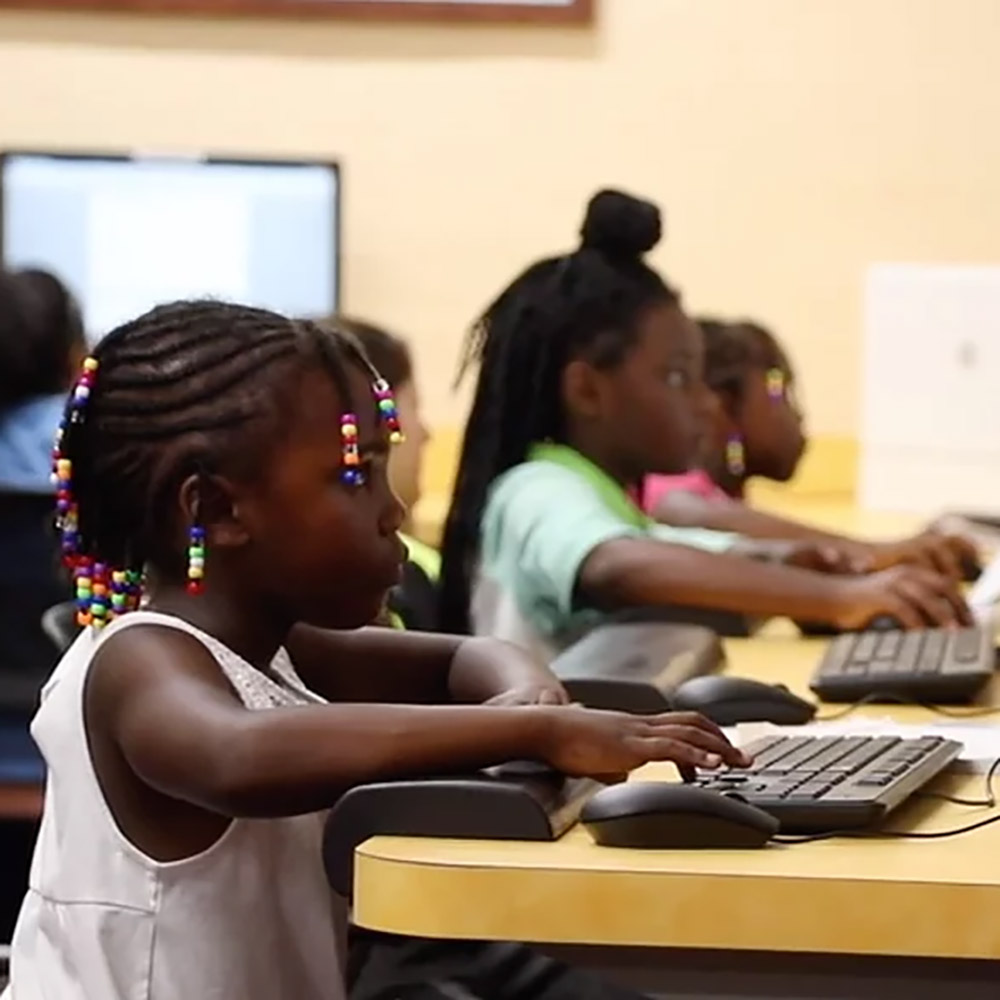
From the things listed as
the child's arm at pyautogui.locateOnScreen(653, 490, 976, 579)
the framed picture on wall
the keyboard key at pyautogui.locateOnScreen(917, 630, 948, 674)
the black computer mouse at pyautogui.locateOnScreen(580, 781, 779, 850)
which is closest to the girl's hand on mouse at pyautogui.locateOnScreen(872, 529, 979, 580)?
the child's arm at pyautogui.locateOnScreen(653, 490, 976, 579)

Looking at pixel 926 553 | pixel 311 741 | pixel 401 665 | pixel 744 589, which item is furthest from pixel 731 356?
pixel 311 741

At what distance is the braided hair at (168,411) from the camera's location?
1179 mm

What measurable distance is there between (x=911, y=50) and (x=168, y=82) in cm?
126

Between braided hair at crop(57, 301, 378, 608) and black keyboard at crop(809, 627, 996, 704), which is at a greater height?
braided hair at crop(57, 301, 378, 608)

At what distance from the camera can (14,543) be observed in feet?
8.08

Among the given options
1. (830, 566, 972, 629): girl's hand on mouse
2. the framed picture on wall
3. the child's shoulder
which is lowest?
(830, 566, 972, 629): girl's hand on mouse

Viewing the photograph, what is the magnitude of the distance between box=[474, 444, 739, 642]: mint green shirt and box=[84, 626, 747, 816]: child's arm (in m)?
0.84

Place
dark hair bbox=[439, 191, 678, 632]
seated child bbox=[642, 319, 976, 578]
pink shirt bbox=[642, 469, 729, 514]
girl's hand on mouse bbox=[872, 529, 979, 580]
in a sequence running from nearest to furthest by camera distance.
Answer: dark hair bbox=[439, 191, 678, 632], girl's hand on mouse bbox=[872, 529, 979, 580], pink shirt bbox=[642, 469, 729, 514], seated child bbox=[642, 319, 976, 578]

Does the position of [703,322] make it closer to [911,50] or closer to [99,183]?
[911,50]

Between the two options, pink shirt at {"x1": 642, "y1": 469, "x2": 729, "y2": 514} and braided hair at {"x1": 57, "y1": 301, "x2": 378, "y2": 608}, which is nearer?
braided hair at {"x1": 57, "y1": 301, "x2": 378, "y2": 608}

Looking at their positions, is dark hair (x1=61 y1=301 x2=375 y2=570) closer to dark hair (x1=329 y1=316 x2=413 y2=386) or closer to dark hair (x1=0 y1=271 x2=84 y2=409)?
dark hair (x1=329 y1=316 x2=413 y2=386)

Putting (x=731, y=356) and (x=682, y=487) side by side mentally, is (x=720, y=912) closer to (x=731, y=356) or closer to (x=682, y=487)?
(x=682, y=487)

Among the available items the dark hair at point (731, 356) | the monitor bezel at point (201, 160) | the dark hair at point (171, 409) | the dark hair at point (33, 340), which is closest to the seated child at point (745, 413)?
the dark hair at point (731, 356)

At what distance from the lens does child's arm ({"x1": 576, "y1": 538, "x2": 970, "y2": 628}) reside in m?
1.94
